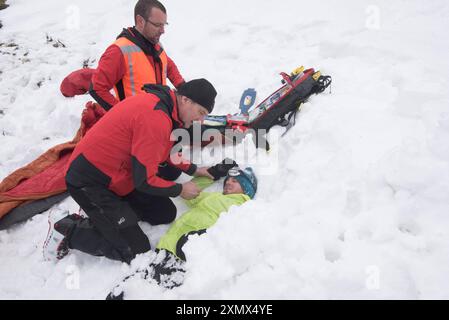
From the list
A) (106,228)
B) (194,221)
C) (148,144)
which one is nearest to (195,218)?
(194,221)

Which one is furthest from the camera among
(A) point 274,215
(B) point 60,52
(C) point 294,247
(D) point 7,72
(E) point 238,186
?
(B) point 60,52

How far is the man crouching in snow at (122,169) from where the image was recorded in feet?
9.03

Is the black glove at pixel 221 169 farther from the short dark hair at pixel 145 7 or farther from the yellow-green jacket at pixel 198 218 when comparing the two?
the short dark hair at pixel 145 7

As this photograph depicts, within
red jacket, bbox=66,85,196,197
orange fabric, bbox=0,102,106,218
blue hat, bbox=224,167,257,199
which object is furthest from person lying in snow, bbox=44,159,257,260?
orange fabric, bbox=0,102,106,218

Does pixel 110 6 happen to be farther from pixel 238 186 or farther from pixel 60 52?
pixel 238 186

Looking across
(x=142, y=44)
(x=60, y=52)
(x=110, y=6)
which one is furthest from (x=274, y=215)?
(x=110, y=6)

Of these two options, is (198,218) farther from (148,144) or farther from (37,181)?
(37,181)

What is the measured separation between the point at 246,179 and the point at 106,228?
147cm

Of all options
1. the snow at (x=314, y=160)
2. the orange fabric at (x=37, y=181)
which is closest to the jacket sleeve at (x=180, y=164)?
the snow at (x=314, y=160)

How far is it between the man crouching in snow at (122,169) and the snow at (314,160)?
0.24 m

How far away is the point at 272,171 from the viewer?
3.61 meters

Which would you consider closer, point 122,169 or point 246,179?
point 122,169

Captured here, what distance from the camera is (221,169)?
12.6 feet
